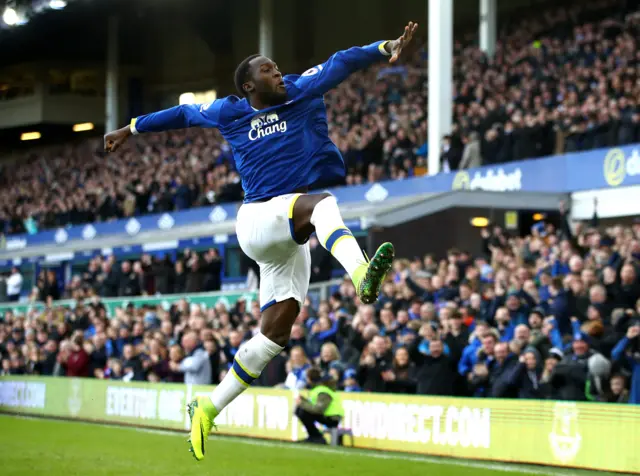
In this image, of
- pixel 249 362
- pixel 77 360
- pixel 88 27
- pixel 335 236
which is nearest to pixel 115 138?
pixel 249 362

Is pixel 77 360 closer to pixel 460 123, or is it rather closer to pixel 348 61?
pixel 460 123

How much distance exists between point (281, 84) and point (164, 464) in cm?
408

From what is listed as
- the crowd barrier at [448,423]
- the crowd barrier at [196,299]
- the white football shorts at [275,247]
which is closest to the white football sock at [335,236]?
the white football shorts at [275,247]

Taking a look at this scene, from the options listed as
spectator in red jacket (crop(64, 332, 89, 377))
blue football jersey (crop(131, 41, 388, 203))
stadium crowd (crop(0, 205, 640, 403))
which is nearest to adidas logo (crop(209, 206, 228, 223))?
spectator in red jacket (crop(64, 332, 89, 377))

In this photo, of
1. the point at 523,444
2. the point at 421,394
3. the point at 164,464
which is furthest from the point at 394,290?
the point at 164,464

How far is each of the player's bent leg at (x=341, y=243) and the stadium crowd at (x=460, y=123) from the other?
12.3 m

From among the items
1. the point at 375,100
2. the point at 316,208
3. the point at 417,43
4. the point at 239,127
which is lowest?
the point at 316,208

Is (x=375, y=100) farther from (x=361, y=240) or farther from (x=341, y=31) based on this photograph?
(x=341, y=31)

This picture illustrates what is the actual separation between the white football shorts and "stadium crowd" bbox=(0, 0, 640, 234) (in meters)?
11.9

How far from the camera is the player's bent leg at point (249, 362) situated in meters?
7.45

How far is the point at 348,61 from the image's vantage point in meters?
6.92

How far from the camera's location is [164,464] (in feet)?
31.8

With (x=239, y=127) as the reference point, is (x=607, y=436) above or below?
below

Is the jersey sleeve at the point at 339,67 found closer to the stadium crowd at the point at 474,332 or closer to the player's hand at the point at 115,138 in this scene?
the player's hand at the point at 115,138
